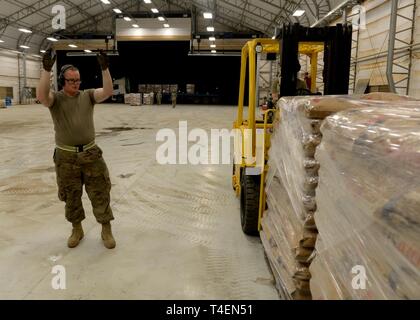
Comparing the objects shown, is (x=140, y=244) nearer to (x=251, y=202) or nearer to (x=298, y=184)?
(x=251, y=202)

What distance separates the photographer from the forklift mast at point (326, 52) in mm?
3336

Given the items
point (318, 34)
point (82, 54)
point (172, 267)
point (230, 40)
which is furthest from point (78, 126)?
point (82, 54)

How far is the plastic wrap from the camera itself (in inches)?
43.6

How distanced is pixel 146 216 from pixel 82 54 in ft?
99.6

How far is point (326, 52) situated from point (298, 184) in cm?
208

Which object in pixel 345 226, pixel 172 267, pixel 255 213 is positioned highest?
pixel 345 226

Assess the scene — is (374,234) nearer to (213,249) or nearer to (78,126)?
(213,249)

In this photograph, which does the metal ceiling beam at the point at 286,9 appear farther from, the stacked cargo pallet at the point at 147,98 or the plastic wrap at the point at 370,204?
the plastic wrap at the point at 370,204

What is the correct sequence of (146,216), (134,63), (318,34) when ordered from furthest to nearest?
(134,63)
(146,216)
(318,34)

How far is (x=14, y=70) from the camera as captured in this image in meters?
28.6

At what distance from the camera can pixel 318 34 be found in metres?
3.42

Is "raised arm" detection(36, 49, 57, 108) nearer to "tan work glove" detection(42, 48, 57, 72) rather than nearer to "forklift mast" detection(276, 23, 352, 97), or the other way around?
"tan work glove" detection(42, 48, 57, 72)

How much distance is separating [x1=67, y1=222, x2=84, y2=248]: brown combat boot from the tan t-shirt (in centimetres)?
86

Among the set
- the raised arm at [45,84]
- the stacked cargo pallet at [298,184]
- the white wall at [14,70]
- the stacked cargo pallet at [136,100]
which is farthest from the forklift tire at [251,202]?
the white wall at [14,70]
